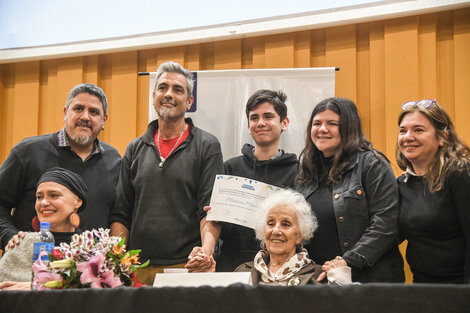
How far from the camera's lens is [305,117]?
12.4ft

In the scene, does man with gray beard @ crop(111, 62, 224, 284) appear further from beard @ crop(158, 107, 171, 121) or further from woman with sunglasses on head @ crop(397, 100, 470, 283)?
woman with sunglasses on head @ crop(397, 100, 470, 283)

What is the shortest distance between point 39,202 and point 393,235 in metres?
1.78

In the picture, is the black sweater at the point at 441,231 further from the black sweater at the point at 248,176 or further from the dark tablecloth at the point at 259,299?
the dark tablecloth at the point at 259,299

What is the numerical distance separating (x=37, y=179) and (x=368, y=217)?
1929 millimetres

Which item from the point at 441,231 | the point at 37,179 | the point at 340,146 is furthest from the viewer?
the point at 37,179

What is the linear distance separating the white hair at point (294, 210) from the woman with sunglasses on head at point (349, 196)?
8 centimetres

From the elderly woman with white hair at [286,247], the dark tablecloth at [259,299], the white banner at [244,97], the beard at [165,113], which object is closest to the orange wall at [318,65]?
the white banner at [244,97]

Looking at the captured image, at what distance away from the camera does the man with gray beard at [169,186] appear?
117 inches

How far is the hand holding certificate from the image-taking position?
111 inches

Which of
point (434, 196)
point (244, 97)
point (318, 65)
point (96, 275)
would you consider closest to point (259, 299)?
point (96, 275)

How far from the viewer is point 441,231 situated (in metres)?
2.50

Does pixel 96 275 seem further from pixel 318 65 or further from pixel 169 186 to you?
pixel 318 65

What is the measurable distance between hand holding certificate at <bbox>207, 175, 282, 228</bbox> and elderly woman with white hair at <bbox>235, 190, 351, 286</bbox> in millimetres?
97

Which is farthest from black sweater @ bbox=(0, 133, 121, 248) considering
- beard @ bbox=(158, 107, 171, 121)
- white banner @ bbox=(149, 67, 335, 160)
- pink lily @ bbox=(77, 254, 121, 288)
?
pink lily @ bbox=(77, 254, 121, 288)
